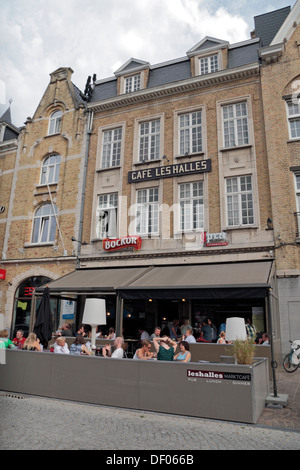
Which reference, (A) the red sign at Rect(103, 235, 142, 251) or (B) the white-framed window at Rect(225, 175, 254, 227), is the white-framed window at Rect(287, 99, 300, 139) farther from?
(A) the red sign at Rect(103, 235, 142, 251)

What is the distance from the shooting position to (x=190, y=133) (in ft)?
50.6

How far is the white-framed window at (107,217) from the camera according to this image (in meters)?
15.8

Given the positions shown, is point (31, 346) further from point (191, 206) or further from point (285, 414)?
point (191, 206)

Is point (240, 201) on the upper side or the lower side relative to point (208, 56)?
lower

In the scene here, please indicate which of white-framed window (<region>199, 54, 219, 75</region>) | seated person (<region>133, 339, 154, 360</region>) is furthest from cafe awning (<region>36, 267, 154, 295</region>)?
white-framed window (<region>199, 54, 219, 75</region>)

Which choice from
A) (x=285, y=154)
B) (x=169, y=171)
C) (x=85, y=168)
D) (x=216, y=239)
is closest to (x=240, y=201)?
(x=216, y=239)

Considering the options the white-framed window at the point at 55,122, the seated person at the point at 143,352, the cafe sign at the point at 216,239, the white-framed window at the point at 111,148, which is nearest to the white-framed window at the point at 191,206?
the cafe sign at the point at 216,239

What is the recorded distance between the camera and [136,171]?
15.8 m

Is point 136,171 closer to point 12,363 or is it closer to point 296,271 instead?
point 296,271

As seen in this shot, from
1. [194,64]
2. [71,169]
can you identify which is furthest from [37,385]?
[194,64]

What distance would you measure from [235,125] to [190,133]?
1993 mm

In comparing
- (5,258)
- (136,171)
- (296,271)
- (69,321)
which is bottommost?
(69,321)

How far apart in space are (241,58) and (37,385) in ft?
49.9

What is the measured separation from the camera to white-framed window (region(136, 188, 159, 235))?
15109mm
